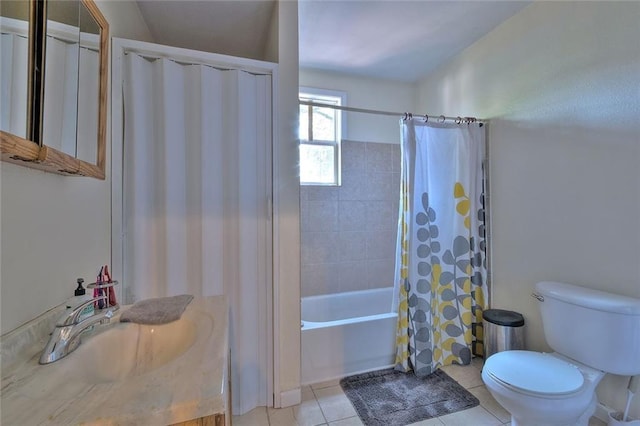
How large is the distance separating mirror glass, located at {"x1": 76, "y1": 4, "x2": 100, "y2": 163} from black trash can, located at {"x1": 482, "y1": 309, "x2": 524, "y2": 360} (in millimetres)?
2538

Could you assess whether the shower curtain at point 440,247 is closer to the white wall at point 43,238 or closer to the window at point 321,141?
the window at point 321,141

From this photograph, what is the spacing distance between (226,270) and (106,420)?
118 centimetres

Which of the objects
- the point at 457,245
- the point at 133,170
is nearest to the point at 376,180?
the point at 457,245

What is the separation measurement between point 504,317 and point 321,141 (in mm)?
2142

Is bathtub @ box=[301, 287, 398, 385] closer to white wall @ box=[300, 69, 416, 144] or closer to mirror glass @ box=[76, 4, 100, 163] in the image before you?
mirror glass @ box=[76, 4, 100, 163]


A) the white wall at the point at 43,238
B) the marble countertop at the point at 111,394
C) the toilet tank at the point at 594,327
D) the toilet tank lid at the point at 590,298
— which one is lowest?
the toilet tank at the point at 594,327

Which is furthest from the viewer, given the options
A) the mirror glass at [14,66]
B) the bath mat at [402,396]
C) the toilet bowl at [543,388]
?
the bath mat at [402,396]

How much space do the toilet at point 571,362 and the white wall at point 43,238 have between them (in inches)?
72.1

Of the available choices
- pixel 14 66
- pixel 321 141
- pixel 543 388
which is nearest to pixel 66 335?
pixel 14 66

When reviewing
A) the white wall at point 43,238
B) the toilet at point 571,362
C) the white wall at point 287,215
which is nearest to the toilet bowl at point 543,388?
the toilet at point 571,362

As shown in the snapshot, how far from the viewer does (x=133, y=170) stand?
1.53 m

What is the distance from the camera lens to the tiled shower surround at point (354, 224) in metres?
2.83

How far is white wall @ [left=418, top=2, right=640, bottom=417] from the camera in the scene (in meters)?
1.54

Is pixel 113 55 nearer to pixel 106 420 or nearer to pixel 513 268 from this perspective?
pixel 106 420
